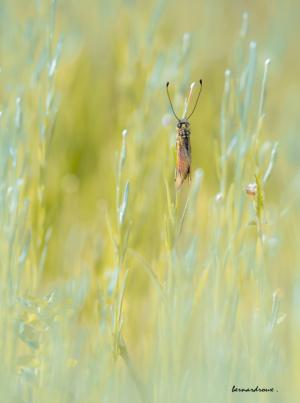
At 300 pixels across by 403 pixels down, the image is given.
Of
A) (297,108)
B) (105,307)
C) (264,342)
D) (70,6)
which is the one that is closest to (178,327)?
(264,342)

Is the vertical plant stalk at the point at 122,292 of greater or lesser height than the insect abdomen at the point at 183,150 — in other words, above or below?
below

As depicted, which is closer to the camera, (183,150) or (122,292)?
(122,292)

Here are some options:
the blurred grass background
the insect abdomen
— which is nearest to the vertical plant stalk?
the blurred grass background

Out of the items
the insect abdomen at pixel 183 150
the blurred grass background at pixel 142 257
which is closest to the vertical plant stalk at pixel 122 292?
the blurred grass background at pixel 142 257

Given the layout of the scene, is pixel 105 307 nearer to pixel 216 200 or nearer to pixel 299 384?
pixel 216 200

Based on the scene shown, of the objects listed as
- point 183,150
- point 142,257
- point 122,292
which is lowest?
point 122,292

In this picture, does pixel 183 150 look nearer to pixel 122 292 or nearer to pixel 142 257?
pixel 142 257

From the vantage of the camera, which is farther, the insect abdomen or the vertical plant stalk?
the insect abdomen

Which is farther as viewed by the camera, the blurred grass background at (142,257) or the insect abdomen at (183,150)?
the insect abdomen at (183,150)

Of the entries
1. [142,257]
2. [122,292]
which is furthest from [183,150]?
[122,292]

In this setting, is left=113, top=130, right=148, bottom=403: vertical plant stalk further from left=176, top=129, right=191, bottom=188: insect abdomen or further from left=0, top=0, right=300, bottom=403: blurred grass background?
left=176, top=129, right=191, bottom=188: insect abdomen

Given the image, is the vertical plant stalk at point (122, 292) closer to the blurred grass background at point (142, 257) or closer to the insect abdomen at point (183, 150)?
the blurred grass background at point (142, 257)
